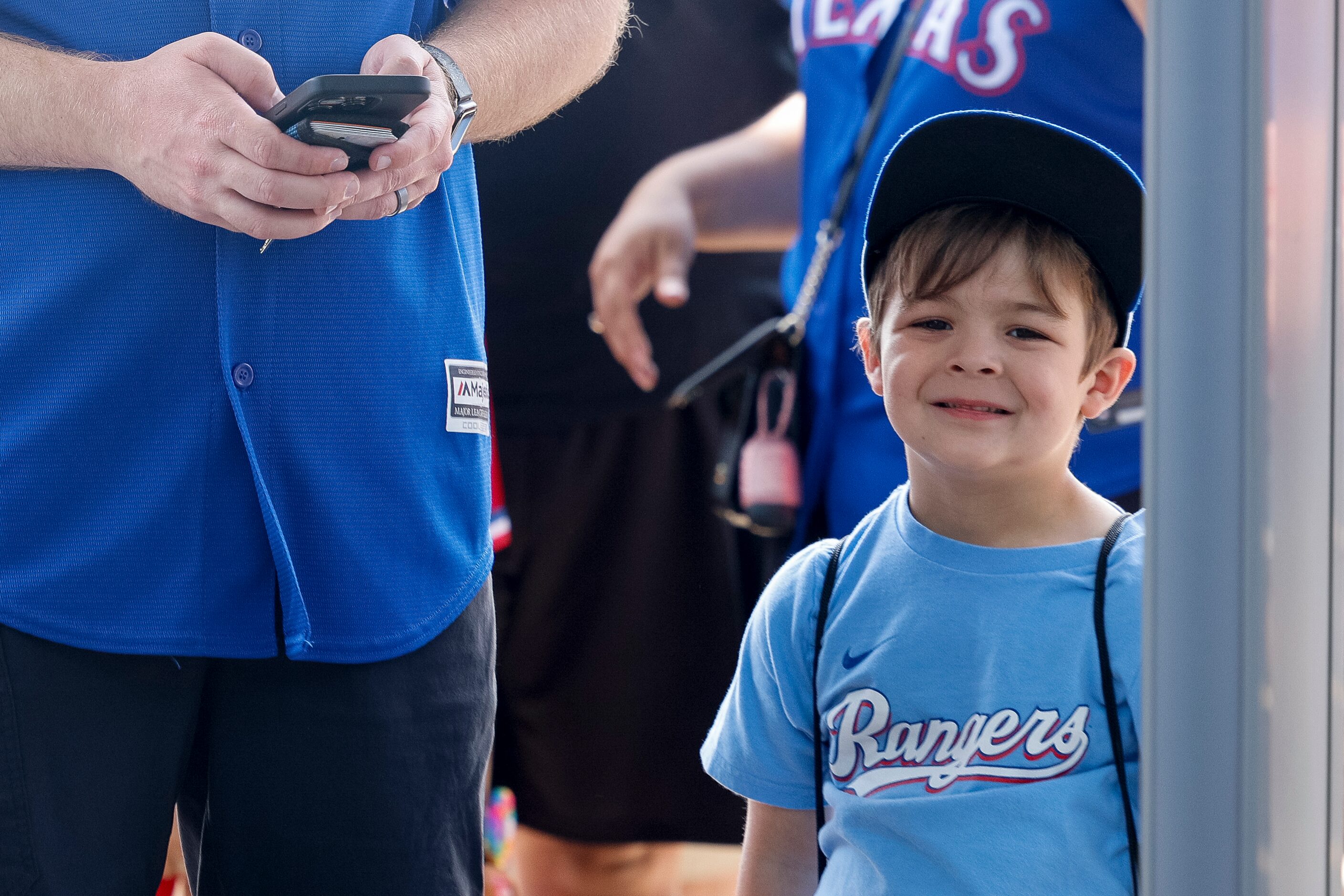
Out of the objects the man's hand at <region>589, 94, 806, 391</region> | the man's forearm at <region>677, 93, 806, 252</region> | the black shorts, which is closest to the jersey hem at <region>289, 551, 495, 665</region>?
the man's hand at <region>589, 94, 806, 391</region>

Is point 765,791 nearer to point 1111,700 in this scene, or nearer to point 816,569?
point 816,569

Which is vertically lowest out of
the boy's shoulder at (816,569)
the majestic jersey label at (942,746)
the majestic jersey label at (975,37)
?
the majestic jersey label at (942,746)

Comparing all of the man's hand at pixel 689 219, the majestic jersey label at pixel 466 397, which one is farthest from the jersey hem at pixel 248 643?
the man's hand at pixel 689 219

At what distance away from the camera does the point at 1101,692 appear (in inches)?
40.8

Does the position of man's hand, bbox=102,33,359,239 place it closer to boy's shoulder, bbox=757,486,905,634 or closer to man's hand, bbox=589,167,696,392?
boy's shoulder, bbox=757,486,905,634

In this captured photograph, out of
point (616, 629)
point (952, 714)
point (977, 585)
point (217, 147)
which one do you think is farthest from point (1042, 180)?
point (616, 629)

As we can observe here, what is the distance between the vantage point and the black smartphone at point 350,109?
0.99 meters

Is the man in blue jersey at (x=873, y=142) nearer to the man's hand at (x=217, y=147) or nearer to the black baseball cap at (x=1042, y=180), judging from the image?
the black baseball cap at (x=1042, y=180)

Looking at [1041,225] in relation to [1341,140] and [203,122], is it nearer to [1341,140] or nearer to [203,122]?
[1341,140]

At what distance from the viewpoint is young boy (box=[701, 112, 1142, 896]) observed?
1.03 meters

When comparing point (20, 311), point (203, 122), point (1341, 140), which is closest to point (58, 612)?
point (20, 311)

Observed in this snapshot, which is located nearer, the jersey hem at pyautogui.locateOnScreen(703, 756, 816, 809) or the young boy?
the young boy

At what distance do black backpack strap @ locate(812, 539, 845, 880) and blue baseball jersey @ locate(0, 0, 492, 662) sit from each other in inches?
13.3

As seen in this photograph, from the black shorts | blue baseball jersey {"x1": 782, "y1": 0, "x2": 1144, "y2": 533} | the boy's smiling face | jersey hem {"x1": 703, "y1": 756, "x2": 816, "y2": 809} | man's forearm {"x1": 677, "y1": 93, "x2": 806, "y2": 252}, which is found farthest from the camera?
the black shorts
